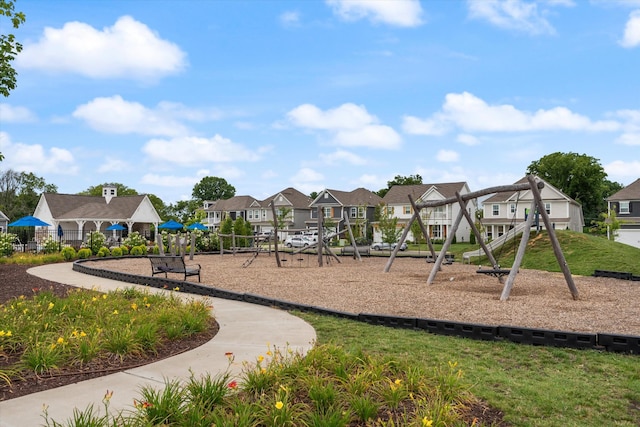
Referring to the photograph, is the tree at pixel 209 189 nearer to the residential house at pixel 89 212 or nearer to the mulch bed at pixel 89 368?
the residential house at pixel 89 212

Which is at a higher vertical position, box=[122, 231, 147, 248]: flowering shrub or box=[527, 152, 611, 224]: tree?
box=[527, 152, 611, 224]: tree

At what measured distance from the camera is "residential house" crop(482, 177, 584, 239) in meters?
48.6

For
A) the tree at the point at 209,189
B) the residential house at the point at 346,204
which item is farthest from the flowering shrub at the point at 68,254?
the tree at the point at 209,189

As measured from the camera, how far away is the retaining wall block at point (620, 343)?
6789 mm

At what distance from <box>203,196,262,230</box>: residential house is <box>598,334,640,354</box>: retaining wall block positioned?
64528 millimetres

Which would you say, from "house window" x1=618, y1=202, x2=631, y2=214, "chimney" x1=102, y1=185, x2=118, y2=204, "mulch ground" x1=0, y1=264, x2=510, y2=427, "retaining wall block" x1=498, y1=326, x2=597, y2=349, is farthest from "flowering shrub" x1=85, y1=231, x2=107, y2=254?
"house window" x1=618, y1=202, x2=631, y2=214

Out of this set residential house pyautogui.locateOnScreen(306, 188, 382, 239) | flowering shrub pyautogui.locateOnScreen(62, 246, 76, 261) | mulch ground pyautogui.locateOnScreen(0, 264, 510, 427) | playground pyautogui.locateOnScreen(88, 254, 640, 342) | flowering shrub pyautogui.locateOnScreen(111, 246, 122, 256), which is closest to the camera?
mulch ground pyautogui.locateOnScreen(0, 264, 510, 427)

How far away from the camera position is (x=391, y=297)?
464 inches

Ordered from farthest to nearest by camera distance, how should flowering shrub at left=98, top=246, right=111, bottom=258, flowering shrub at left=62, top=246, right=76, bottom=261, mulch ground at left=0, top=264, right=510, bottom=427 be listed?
flowering shrub at left=98, top=246, right=111, bottom=258
flowering shrub at left=62, top=246, right=76, bottom=261
mulch ground at left=0, top=264, right=510, bottom=427

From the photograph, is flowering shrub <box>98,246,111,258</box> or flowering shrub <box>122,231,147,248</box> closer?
flowering shrub <box>98,246,111,258</box>

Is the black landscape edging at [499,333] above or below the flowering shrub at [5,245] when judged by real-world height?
below

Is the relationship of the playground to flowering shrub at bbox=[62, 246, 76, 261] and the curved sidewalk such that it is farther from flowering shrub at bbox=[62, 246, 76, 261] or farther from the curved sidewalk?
flowering shrub at bbox=[62, 246, 76, 261]

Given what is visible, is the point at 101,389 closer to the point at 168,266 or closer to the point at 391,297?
Answer: the point at 391,297

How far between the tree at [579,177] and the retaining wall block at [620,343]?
6511cm
